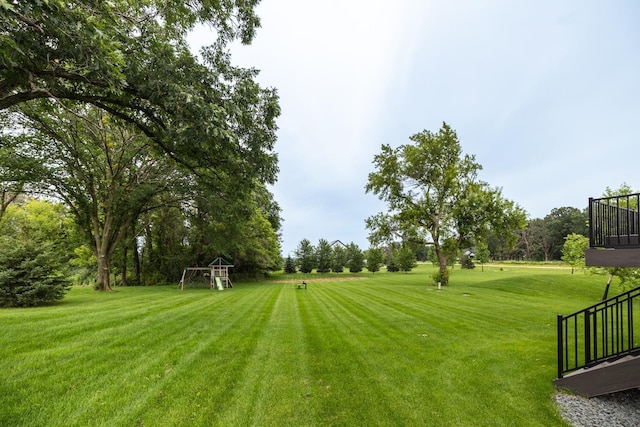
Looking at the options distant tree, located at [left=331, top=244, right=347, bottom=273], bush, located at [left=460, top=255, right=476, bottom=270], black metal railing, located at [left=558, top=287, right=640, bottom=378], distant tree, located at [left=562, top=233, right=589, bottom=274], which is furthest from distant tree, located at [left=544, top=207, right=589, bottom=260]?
black metal railing, located at [left=558, top=287, right=640, bottom=378]

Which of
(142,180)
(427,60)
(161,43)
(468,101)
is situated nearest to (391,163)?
(468,101)

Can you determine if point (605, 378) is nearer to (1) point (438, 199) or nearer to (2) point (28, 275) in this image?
(2) point (28, 275)

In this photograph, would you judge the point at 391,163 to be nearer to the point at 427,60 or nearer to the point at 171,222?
the point at 427,60

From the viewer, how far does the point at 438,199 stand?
25109mm

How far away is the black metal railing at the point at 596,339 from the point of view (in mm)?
4230

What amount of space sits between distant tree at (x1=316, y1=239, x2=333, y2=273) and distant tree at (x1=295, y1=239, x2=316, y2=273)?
0.89m

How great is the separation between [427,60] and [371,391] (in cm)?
1689

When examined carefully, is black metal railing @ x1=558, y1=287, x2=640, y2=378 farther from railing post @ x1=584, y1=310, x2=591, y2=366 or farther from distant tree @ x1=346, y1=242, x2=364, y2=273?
distant tree @ x1=346, y1=242, x2=364, y2=273

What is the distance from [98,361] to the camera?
16.3ft

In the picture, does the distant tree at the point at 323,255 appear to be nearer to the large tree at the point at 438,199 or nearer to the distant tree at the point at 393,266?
the distant tree at the point at 393,266

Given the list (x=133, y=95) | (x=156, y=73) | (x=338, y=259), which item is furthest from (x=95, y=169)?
(x=338, y=259)

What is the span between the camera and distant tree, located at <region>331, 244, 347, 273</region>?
154 feet

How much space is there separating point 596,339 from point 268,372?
631cm

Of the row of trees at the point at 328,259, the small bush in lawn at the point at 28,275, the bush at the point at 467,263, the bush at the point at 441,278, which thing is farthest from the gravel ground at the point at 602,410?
the bush at the point at 467,263
